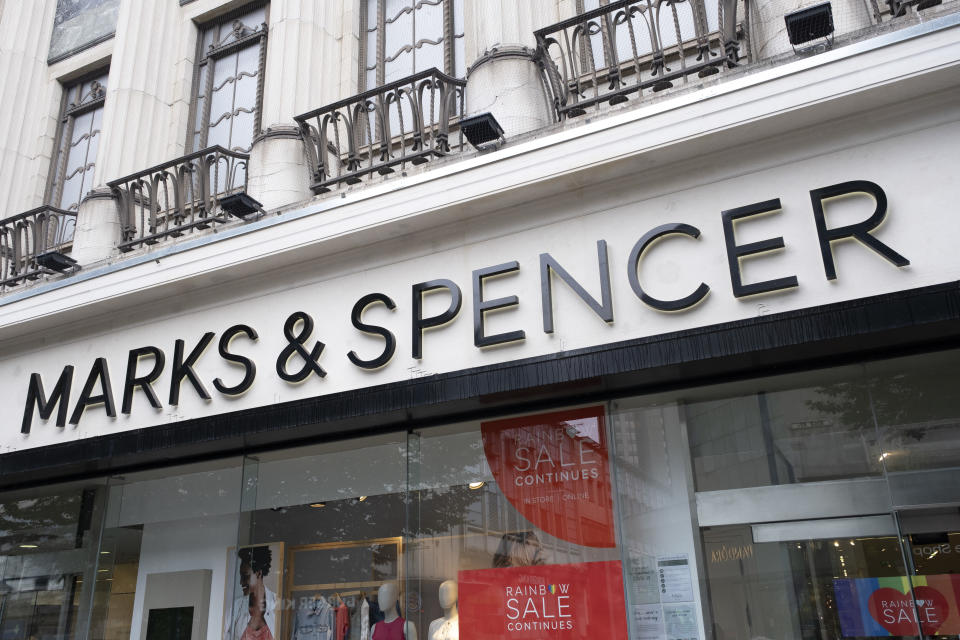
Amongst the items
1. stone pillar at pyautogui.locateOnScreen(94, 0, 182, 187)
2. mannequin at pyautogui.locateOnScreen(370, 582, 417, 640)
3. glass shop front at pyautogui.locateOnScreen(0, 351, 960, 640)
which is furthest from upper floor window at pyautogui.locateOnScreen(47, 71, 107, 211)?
mannequin at pyautogui.locateOnScreen(370, 582, 417, 640)

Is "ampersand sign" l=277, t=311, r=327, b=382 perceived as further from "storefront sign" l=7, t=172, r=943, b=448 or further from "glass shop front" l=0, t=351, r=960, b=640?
"glass shop front" l=0, t=351, r=960, b=640

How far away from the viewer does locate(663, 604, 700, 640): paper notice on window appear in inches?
234

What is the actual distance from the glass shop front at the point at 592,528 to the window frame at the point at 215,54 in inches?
180

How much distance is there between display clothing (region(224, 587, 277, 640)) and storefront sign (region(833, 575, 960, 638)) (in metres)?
4.68

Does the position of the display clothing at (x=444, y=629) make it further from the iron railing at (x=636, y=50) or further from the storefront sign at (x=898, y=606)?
the iron railing at (x=636, y=50)

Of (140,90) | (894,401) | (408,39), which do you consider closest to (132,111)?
(140,90)

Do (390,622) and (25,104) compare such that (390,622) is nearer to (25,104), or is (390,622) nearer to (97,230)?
(97,230)

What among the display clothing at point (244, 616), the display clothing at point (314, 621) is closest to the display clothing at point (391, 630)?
the display clothing at point (314, 621)

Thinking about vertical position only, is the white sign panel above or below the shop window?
above

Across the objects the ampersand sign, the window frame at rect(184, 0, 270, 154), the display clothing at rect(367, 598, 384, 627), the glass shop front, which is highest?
the window frame at rect(184, 0, 270, 154)

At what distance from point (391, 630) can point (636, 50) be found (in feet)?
17.3

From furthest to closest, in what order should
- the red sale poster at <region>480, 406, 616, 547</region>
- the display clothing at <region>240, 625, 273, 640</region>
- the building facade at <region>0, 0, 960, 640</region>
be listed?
the display clothing at <region>240, 625, 273, 640</region> → the red sale poster at <region>480, 406, 616, 547</region> → the building facade at <region>0, 0, 960, 640</region>

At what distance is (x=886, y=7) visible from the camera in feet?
21.3

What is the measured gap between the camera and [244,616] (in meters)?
7.62
